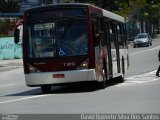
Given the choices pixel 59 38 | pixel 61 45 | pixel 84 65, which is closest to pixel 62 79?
pixel 84 65

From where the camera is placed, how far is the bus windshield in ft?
64.9

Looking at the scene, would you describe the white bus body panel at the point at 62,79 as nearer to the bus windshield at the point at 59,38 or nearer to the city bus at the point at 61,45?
the city bus at the point at 61,45

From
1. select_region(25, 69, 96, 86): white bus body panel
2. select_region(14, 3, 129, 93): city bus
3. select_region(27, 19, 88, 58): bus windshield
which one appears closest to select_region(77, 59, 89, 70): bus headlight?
select_region(14, 3, 129, 93): city bus

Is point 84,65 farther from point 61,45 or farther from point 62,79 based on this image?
point 61,45

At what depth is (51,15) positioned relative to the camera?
20.1 metres

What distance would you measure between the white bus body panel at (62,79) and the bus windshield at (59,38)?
589 millimetres

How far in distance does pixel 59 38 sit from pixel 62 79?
52.9 inches

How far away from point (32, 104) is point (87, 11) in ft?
15.4

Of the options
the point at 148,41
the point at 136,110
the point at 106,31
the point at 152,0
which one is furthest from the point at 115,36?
the point at 152,0

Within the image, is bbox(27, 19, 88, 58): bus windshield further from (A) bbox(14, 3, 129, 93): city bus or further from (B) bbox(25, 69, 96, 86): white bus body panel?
(B) bbox(25, 69, 96, 86): white bus body panel

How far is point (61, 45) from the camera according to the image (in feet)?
65.0

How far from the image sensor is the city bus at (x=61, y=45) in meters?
19.7

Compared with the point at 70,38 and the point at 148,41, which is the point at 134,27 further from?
the point at 70,38

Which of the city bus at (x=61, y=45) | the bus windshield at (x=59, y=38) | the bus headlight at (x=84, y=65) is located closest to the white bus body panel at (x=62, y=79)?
the city bus at (x=61, y=45)
